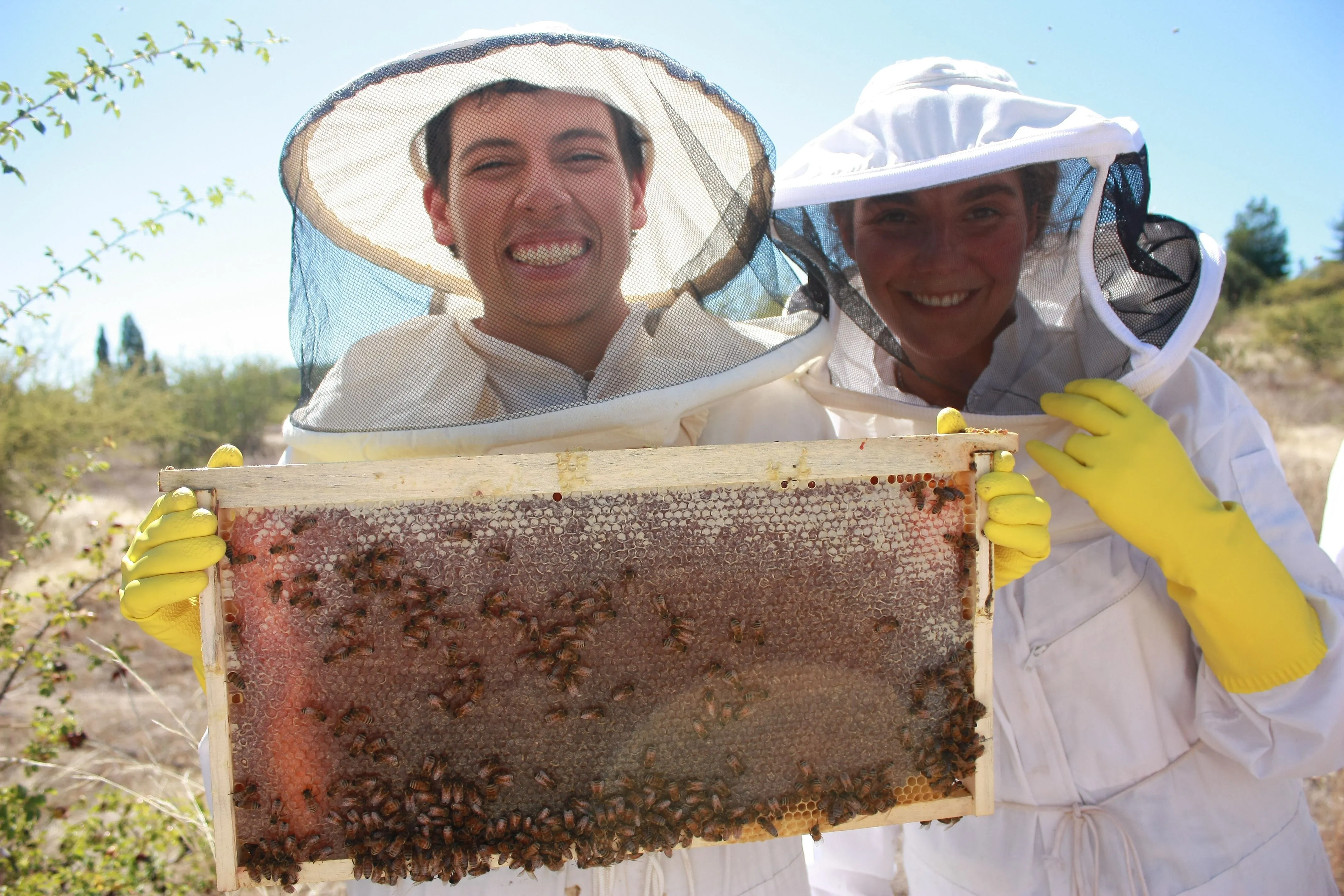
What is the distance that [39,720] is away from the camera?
3.50 m

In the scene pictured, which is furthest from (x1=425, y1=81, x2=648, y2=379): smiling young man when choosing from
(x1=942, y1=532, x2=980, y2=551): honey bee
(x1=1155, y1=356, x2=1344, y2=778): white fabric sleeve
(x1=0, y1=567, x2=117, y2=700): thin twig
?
(x1=0, y1=567, x2=117, y2=700): thin twig

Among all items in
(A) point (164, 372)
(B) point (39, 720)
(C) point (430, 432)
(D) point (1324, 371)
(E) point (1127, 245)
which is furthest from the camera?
(A) point (164, 372)

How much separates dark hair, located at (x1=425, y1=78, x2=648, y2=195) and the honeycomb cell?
0.88m

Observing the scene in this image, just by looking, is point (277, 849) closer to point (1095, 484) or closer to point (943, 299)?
point (1095, 484)

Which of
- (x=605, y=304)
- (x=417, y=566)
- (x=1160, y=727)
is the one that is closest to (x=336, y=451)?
(x=417, y=566)

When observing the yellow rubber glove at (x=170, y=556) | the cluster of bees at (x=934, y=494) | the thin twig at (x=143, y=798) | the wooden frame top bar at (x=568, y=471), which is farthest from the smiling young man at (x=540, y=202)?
the thin twig at (x=143, y=798)

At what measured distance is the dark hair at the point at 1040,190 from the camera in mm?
2084

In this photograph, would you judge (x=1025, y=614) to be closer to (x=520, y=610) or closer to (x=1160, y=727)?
(x=1160, y=727)

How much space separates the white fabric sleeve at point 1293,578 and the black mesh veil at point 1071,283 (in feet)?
0.90

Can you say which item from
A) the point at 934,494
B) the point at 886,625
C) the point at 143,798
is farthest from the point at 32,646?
the point at 934,494

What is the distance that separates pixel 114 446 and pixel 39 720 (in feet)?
4.39

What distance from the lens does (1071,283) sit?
2.17 meters

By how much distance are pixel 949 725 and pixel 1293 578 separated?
3.54 feet

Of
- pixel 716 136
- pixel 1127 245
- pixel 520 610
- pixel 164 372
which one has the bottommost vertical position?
Result: pixel 520 610
